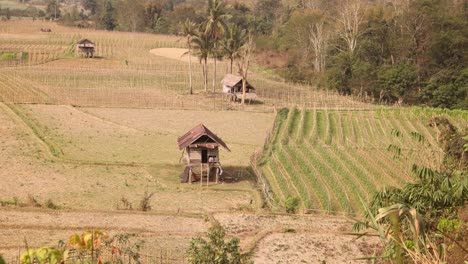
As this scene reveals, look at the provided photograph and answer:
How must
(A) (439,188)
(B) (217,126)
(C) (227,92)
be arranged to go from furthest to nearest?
(C) (227,92)
(B) (217,126)
(A) (439,188)

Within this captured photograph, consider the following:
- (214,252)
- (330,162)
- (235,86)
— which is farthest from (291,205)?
(235,86)

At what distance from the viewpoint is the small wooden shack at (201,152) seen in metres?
21.8

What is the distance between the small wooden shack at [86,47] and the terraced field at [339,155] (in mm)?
28651

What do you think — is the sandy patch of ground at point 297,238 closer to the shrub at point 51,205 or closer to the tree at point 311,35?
the shrub at point 51,205

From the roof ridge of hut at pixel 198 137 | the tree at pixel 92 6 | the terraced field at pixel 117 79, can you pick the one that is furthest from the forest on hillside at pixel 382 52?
the tree at pixel 92 6

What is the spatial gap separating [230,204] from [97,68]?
36153 millimetres

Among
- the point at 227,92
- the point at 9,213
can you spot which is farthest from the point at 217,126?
the point at 9,213

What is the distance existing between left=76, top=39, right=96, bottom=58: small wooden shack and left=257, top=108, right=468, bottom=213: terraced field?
2865 centimetres

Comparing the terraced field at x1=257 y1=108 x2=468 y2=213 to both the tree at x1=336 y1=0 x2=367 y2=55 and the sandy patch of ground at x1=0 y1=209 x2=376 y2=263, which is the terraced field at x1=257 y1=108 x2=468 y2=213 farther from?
the tree at x1=336 y1=0 x2=367 y2=55

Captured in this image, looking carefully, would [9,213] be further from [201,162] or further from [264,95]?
[264,95]

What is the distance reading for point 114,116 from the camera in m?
33.7

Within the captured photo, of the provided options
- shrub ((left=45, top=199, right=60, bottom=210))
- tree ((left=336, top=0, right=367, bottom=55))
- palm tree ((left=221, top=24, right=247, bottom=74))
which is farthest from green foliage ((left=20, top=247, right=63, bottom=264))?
tree ((left=336, top=0, right=367, bottom=55))

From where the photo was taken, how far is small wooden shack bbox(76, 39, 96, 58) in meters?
57.8

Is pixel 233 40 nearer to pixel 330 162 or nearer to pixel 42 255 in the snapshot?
pixel 330 162
